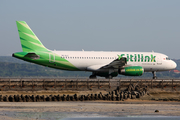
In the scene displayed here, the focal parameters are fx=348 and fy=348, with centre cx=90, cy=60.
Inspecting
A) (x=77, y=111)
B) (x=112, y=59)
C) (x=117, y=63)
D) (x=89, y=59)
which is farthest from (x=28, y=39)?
(x=77, y=111)

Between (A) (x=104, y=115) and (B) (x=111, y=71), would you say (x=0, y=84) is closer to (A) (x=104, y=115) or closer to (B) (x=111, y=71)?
(B) (x=111, y=71)

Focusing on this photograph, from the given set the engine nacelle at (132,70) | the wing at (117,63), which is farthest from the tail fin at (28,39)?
the engine nacelle at (132,70)

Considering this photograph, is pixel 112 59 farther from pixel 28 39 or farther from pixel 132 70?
A: pixel 28 39

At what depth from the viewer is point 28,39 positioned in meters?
47.4

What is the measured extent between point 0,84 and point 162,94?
19832 mm

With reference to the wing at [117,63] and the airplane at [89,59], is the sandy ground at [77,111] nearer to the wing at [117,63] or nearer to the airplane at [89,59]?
the wing at [117,63]

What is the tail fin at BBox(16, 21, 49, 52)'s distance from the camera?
47.3 m

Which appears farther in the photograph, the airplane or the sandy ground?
the airplane

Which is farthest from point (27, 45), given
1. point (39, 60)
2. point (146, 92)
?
point (146, 92)

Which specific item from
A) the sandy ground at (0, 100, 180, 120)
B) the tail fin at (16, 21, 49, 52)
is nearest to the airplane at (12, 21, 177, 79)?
the tail fin at (16, 21, 49, 52)

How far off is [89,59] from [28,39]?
894 cm

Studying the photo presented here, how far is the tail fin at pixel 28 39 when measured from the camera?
1864 inches

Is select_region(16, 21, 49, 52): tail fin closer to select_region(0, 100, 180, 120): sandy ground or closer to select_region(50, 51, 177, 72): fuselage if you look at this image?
select_region(50, 51, 177, 72): fuselage

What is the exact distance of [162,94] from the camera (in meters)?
43.1
